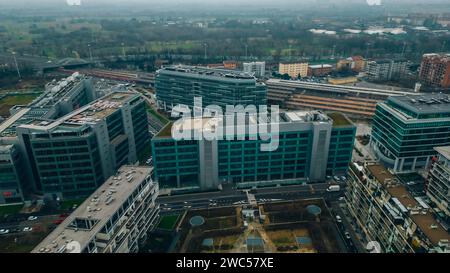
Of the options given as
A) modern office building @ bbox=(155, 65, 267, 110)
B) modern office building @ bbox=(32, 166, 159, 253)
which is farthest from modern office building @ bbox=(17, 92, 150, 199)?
modern office building @ bbox=(155, 65, 267, 110)

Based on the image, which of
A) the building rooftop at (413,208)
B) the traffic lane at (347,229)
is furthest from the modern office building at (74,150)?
the building rooftop at (413,208)

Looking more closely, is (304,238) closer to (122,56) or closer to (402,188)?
(402,188)

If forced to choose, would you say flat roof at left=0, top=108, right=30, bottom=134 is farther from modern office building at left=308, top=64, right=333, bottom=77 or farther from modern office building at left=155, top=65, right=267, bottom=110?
modern office building at left=308, top=64, right=333, bottom=77
